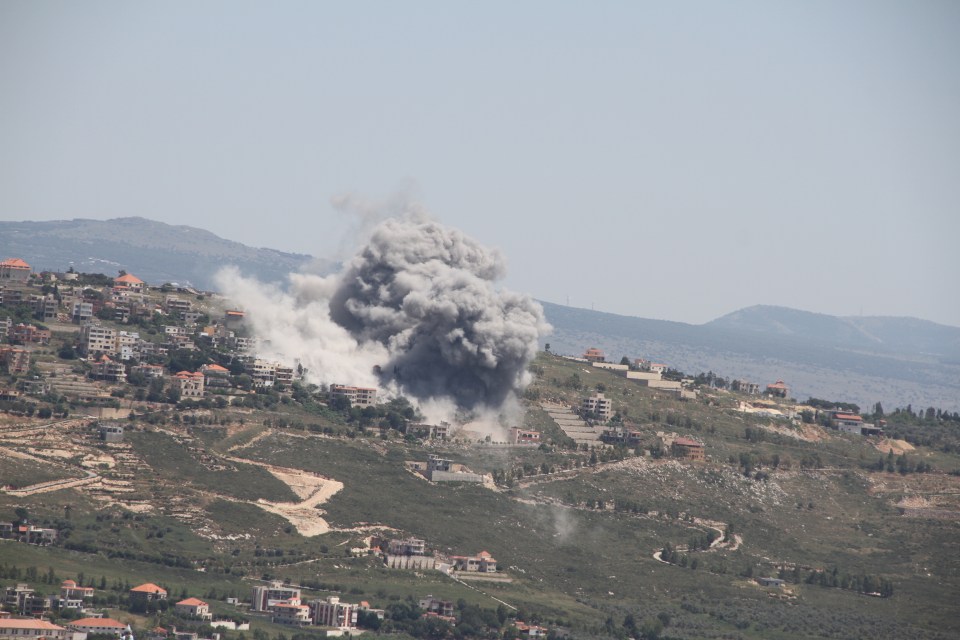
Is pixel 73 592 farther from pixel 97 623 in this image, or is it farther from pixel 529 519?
pixel 529 519

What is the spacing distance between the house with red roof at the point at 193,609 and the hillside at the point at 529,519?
10.7 ft

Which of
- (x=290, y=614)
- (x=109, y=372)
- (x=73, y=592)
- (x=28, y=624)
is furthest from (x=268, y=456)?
(x=28, y=624)

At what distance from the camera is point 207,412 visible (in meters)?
149

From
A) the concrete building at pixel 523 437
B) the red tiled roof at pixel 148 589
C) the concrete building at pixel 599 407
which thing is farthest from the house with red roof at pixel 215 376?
the red tiled roof at pixel 148 589

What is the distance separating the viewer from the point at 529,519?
467 ft

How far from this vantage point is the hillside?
123 m

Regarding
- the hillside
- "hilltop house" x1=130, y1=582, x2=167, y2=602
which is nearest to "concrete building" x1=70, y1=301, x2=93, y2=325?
the hillside

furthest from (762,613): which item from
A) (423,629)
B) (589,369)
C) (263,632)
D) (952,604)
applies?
(589,369)

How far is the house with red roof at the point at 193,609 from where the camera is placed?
356ft

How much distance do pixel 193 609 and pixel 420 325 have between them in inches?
2276

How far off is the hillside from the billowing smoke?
20.6 feet

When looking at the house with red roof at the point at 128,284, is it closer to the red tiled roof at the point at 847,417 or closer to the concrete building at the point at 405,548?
the red tiled roof at the point at 847,417

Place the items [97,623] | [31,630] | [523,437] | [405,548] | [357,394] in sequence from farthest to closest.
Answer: [523,437]
[357,394]
[405,548]
[97,623]
[31,630]

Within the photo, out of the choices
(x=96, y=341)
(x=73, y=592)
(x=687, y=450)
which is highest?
(x=96, y=341)
